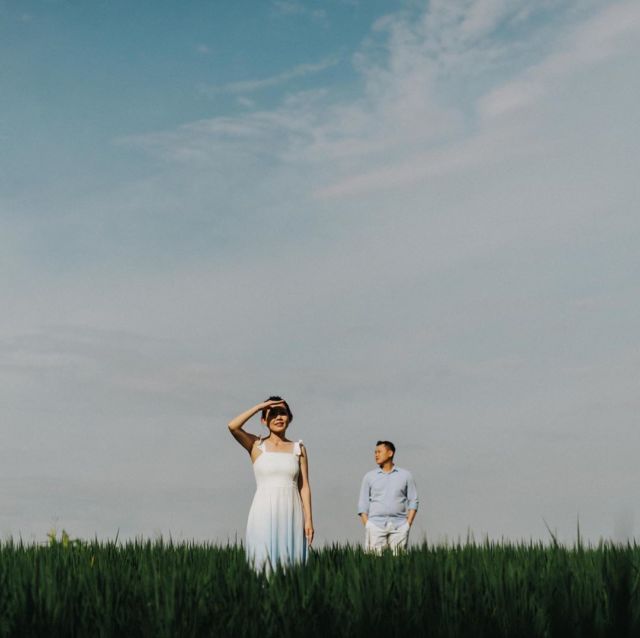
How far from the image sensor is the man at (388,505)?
36.3 feet

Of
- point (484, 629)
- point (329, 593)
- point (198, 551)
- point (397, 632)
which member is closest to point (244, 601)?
point (329, 593)

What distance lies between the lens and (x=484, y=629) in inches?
246

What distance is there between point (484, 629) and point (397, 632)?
0.66 meters

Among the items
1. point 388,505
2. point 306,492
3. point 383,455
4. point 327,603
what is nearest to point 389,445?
point 383,455

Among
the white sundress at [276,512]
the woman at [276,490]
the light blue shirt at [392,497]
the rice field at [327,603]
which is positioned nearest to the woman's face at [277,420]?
the woman at [276,490]

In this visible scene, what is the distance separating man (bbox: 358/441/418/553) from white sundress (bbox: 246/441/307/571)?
284 cm

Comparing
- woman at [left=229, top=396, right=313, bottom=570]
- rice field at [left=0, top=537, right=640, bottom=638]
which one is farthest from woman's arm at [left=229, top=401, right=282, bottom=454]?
rice field at [left=0, top=537, right=640, bottom=638]

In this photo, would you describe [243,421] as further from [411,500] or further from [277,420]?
[411,500]

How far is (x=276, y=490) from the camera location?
8281 mm

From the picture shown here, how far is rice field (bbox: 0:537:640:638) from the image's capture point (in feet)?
20.0

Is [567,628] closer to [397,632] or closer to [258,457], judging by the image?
[397,632]

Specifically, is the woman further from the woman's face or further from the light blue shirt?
the light blue shirt

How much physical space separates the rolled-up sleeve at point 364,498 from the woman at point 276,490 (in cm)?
297

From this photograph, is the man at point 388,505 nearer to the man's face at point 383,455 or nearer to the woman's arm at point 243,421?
the man's face at point 383,455
